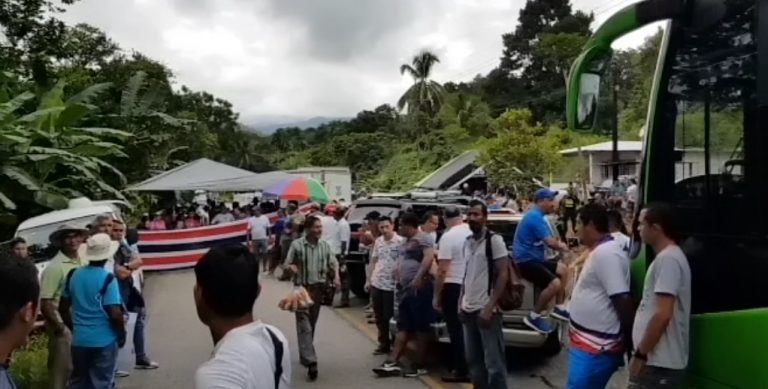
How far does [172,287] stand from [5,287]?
17.7 metres

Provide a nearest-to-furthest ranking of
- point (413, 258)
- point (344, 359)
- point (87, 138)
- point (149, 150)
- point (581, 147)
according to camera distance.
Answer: point (413, 258) < point (344, 359) < point (87, 138) < point (149, 150) < point (581, 147)

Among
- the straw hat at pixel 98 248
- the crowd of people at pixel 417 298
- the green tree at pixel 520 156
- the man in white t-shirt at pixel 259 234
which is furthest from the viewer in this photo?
the green tree at pixel 520 156

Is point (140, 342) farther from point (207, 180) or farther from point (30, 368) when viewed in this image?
point (207, 180)

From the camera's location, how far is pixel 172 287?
65.9 feet

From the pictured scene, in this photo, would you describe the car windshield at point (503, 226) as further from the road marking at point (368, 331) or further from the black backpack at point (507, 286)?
the black backpack at point (507, 286)

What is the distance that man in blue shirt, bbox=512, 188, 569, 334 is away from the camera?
31.1 feet

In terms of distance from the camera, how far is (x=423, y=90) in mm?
67938

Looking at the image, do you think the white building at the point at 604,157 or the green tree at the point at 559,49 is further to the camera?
the green tree at the point at 559,49

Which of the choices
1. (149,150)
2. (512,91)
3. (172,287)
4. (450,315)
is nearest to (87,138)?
(172,287)

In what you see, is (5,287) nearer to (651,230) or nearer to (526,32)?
(651,230)

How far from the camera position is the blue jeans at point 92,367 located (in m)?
7.27

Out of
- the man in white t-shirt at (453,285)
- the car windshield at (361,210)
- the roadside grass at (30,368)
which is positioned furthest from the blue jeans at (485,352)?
the car windshield at (361,210)

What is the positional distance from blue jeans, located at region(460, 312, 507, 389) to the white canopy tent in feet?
57.3

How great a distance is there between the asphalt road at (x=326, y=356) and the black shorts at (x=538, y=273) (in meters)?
1.01
